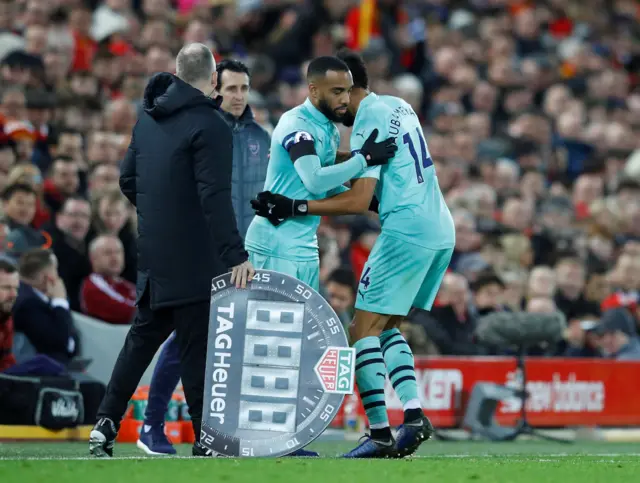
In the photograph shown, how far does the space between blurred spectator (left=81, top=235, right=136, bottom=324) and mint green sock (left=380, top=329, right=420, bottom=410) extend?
3676 mm

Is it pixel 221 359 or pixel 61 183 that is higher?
pixel 61 183

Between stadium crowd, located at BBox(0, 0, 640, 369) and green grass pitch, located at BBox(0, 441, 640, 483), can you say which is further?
stadium crowd, located at BBox(0, 0, 640, 369)

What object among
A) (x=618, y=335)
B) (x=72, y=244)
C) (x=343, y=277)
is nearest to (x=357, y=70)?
(x=343, y=277)

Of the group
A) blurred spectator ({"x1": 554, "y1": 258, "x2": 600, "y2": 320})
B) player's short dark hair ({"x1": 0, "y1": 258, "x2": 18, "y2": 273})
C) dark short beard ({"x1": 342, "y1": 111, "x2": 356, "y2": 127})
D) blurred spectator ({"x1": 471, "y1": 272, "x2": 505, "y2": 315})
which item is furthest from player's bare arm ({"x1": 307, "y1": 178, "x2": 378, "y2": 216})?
blurred spectator ({"x1": 554, "y1": 258, "x2": 600, "y2": 320})

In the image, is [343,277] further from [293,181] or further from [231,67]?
[293,181]

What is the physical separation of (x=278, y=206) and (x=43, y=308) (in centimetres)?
303

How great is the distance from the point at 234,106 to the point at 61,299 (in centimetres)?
234

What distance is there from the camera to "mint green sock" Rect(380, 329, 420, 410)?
777cm

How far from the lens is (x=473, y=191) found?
15828 millimetres

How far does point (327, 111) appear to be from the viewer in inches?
312

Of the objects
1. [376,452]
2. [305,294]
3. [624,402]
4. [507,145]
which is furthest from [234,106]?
[507,145]

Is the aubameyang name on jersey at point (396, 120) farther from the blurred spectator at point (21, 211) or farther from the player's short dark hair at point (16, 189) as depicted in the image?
the player's short dark hair at point (16, 189)

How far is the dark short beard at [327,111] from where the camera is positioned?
7.89 meters

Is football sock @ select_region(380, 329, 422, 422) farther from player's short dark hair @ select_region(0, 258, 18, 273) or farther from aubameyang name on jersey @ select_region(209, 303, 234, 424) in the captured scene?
player's short dark hair @ select_region(0, 258, 18, 273)
